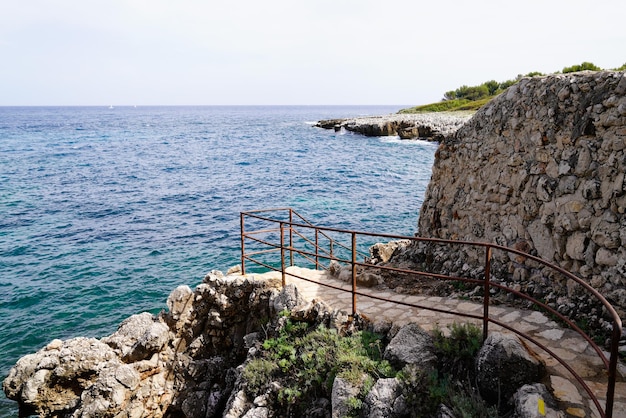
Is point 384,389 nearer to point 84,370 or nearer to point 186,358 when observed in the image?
point 186,358

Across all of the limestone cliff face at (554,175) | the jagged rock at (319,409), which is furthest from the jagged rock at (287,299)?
the limestone cliff face at (554,175)

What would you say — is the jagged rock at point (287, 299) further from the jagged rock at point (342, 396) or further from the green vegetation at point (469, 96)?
the green vegetation at point (469, 96)

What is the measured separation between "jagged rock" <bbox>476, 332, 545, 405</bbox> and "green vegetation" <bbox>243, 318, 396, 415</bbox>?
106 cm

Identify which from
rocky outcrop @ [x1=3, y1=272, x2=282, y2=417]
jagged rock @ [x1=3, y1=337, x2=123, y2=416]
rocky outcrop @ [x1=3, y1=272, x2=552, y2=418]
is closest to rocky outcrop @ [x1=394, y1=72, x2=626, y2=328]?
rocky outcrop @ [x1=3, y1=272, x2=552, y2=418]

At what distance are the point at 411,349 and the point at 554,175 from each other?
3370 mm

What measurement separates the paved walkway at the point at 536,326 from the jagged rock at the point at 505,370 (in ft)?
0.71

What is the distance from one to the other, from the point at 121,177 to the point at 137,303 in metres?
23.5

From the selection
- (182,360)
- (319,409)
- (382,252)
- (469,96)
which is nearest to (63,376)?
(182,360)

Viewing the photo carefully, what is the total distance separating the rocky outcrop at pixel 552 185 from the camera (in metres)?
5.59

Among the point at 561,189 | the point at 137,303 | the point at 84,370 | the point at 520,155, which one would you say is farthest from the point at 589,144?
the point at 137,303

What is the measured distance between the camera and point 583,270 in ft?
19.0

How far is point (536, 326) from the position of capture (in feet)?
18.8

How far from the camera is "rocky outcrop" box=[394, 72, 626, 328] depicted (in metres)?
5.59

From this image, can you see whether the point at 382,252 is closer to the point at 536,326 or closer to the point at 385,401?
the point at 536,326
